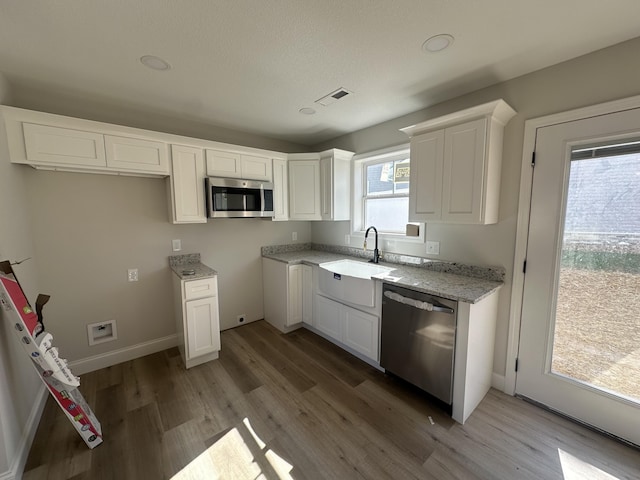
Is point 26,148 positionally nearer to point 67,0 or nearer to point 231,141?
point 67,0

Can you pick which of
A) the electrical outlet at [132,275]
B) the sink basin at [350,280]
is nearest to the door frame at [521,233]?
the sink basin at [350,280]

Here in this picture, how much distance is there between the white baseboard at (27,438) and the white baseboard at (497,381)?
11.0 feet

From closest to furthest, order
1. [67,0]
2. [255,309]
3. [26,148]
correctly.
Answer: [67,0] < [26,148] < [255,309]

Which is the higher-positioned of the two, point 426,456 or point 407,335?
point 407,335

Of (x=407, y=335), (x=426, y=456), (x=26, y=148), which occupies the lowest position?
(x=426, y=456)

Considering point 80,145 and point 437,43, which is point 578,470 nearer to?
point 437,43

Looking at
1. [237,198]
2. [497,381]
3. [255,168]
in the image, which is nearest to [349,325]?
[497,381]

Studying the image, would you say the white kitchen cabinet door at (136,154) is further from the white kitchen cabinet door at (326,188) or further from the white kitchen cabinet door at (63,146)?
the white kitchen cabinet door at (326,188)

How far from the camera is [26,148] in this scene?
193 centimetres

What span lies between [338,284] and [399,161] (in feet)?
5.24

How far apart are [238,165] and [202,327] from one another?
1811 mm

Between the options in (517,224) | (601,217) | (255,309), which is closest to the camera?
(601,217)

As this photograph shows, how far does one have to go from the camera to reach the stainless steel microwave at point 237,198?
275 cm

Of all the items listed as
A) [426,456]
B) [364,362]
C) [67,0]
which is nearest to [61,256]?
[67,0]
